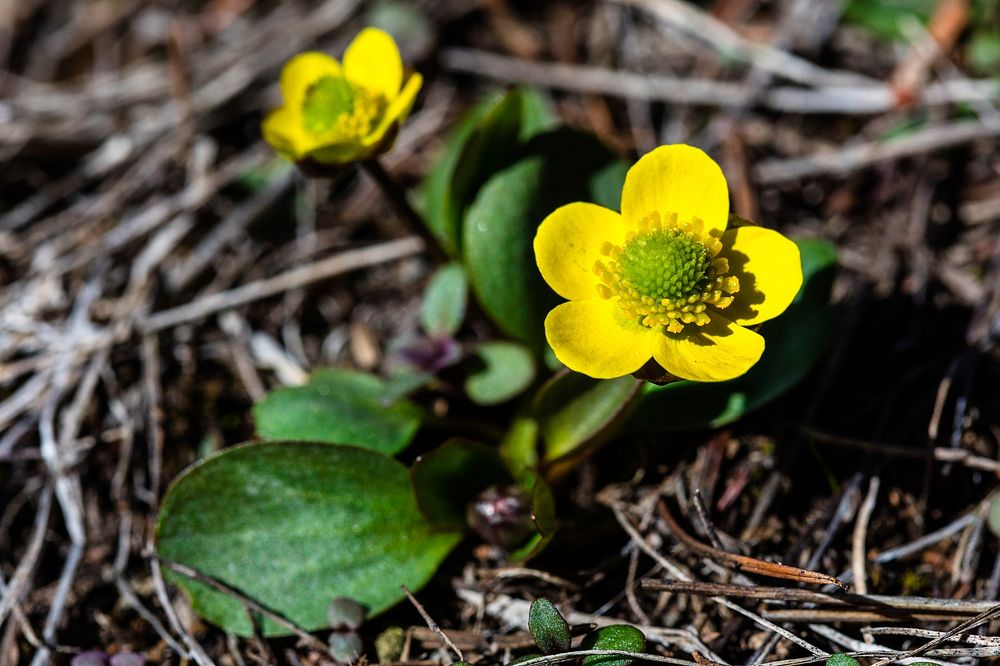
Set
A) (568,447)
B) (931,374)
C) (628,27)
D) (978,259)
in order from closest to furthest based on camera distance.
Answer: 1. (568,447)
2. (931,374)
3. (978,259)
4. (628,27)

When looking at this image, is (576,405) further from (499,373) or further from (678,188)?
(678,188)

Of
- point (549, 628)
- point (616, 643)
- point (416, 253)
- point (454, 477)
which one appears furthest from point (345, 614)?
point (416, 253)

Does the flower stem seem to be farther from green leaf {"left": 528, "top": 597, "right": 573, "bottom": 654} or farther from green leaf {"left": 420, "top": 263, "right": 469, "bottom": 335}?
green leaf {"left": 528, "top": 597, "right": 573, "bottom": 654}

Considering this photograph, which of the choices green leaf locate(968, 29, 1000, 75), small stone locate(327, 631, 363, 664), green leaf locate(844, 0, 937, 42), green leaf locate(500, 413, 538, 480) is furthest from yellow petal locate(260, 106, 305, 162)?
green leaf locate(968, 29, 1000, 75)

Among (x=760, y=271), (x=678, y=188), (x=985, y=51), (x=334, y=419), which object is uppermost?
(x=985, y=51)

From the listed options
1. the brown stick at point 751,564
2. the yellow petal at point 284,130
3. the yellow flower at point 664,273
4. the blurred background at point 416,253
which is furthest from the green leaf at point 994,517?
the yellow petal at point 284,130

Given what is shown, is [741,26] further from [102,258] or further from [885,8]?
[102,258]

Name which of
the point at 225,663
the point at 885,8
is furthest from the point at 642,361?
the point at 885,8

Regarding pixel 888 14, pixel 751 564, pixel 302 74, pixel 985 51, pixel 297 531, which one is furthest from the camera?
pixel 888 14
